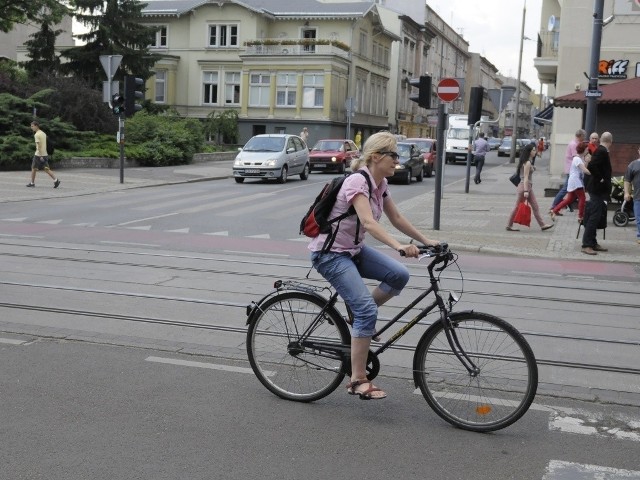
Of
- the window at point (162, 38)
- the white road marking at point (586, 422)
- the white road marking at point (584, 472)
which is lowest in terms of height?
the white road marking at point (586, 422)

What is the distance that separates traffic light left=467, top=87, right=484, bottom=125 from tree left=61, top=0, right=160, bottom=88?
1221 inches

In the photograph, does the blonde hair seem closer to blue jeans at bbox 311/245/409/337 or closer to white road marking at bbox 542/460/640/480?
blue jeans at bbox 311/245/409/337

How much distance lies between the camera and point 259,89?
200 feet

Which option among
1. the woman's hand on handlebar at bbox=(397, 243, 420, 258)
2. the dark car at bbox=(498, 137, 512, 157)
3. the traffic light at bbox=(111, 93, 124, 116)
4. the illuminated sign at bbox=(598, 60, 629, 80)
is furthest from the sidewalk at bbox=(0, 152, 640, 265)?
the dark car at bbox=(498, 137, 512, 157)

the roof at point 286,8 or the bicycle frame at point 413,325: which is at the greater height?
the roof at point 286,8

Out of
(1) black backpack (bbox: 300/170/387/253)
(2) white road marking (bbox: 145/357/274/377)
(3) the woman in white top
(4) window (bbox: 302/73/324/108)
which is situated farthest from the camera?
(4) window (bbox: 302/73/324/108)

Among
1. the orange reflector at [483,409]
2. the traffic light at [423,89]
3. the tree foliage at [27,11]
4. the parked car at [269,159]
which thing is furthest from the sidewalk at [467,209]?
the tree foliage at [27,11]

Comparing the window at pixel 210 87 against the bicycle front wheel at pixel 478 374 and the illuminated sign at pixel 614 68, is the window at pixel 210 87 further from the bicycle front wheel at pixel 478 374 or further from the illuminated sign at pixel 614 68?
the bicycle front wheel at pixel 478 374

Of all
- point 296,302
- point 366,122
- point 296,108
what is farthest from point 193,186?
point 366,122

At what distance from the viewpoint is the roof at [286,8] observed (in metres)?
63.1

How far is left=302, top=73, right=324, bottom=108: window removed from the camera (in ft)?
194

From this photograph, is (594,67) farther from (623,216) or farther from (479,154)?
(479,154)

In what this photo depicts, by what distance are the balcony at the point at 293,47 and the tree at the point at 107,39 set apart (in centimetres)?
1029

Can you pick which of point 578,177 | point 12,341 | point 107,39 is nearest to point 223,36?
point 107,39
